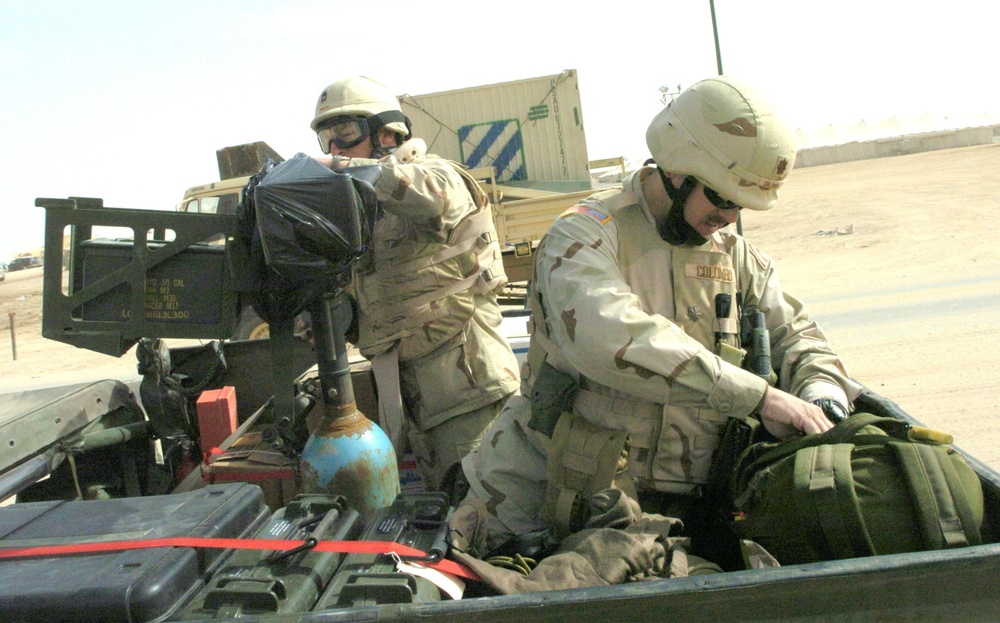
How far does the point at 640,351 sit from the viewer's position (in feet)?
6.70

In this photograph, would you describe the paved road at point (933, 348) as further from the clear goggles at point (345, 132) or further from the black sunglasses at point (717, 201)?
the clear goggles at point (345, 132)

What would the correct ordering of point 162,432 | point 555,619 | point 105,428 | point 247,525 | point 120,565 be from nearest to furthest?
point 555,619, point 120,565, point 247,525, point 105,428, point 162,432

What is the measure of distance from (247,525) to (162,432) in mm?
1487

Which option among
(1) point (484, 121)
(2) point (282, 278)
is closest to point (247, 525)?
(2) point (282, 278)

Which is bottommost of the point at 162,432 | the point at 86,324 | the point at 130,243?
the point at 162,432

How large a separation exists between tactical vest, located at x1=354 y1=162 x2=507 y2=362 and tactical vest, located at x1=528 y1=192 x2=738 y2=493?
2.77ft

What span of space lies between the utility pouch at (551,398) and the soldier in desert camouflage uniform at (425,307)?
3.24 feet

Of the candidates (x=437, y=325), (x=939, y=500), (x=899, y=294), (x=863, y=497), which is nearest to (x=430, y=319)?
(x=437, y=325)

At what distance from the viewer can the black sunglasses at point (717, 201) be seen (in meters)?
2.25

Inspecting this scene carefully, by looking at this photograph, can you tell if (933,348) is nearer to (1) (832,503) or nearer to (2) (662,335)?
(2) (662,335)

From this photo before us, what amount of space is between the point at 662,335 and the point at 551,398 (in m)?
0.37

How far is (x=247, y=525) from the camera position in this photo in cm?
190

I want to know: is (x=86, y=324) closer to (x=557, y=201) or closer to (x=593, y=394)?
(x=593, y=394)

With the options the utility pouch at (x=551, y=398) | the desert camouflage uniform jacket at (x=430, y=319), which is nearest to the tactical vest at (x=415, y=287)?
the desert camouflage uniform jacket at (x=430, y=319)
